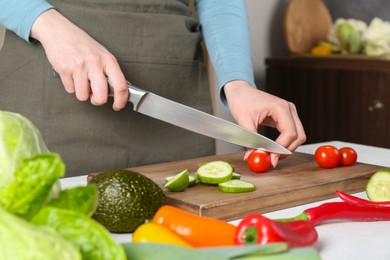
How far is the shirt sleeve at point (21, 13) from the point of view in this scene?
4.88 ft

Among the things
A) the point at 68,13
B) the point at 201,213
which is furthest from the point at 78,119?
the point at 201,213

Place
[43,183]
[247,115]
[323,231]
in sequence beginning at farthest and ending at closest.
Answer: [247,115] → [323,231] → [43,183]

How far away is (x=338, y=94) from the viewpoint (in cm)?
342

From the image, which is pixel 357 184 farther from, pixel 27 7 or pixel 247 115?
pixel 27 7

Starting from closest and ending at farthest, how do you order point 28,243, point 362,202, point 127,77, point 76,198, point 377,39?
1. point 28,243
2. point 76,198
3. point 362,202
4. point 127,77
5. point 377,39

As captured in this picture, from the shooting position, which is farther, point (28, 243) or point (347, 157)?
Answer: point (347, 157)

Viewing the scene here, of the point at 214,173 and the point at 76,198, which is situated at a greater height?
the point at 76,198

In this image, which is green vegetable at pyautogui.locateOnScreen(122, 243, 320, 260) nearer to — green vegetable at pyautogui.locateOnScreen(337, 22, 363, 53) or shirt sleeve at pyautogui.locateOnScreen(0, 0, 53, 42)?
shirt sleeve at pyautogui.locateOnScreen(0, 0, 53, 42)

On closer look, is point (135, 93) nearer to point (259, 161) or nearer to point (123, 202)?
point (259, 161)

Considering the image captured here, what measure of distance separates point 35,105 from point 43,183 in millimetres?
1095

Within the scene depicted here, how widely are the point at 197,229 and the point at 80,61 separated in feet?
2.07

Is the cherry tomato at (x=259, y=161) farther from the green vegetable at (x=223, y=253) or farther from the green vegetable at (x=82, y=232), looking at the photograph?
the green vegetable at (x=82, y=232)

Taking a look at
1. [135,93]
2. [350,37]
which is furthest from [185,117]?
[350,37]

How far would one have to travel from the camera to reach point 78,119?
5.64 ft
